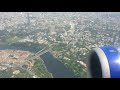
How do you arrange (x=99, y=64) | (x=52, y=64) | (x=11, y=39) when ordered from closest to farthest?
(x=99, y=64)
(x=52, y=64)
(x=11, y=39)

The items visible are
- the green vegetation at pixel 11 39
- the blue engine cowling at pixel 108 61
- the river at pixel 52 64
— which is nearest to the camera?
the blue engine cowling at pixel 108 61

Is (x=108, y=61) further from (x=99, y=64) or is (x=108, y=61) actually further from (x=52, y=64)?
(x=52, y=64)

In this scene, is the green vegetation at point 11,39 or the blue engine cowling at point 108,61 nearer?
the blue engine cowling at point 108,61

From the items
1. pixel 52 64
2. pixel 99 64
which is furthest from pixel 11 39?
pixel 99 64

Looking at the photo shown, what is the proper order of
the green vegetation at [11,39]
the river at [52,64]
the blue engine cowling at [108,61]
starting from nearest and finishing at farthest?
1. the blue engine cowling at [108,61]
2. the river at [52,64]
3. the green vegetation at [11,39]

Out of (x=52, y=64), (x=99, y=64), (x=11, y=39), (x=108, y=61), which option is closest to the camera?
(x=108, y=61)

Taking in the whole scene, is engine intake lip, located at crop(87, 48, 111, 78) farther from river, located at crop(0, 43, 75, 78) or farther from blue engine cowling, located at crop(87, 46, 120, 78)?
river, located at crop(0, 43, 75, 78)

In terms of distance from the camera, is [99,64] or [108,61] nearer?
[108,61]

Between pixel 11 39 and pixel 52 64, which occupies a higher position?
pixel 11 39

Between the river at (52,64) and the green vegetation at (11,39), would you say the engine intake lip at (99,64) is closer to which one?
the river at (52,64)

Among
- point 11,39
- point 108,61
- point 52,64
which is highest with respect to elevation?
point 11,39

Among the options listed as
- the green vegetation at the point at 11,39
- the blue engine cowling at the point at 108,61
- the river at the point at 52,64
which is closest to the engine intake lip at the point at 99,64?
the blue engine cowling at the point at 108,61

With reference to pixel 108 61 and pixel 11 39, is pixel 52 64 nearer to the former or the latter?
pixel 11 39
